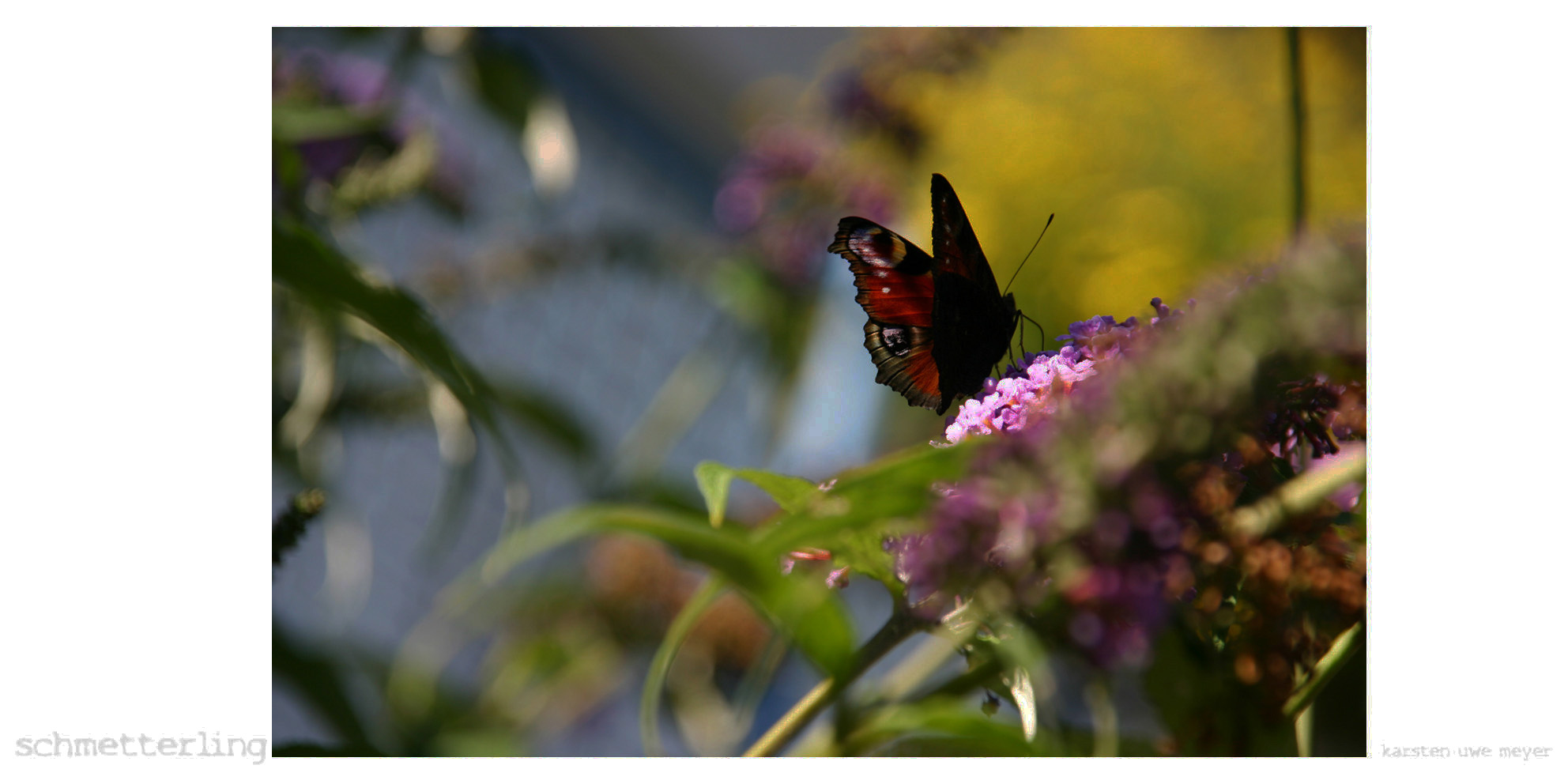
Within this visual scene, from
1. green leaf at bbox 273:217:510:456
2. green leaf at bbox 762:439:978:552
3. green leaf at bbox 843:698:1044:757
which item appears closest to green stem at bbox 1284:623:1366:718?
green leaf at bbox 843:698:1044:757

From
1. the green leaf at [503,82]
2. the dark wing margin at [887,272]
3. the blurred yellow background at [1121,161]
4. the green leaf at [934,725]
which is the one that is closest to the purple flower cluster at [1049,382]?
the green leaf at [934,725]

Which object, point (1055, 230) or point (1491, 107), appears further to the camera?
point (1055, 230)

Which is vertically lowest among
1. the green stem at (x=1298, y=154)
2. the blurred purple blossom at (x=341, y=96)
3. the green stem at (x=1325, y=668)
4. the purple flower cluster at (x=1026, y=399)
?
the green stem at (x=1325, y=668)

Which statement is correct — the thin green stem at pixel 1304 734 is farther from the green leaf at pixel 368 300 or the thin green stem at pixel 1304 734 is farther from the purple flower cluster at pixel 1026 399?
the green leaf at pixel 368 300

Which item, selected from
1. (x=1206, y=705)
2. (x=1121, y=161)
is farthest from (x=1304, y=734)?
(x=1121, y=161)

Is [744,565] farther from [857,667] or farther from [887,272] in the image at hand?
[887,272]

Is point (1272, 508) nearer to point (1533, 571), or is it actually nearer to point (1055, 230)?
point (1533, 571)

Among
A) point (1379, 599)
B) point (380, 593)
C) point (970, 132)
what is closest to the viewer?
point (1379, 599)

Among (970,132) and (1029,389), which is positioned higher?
(970,132)
